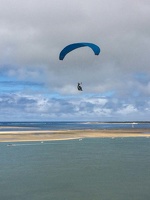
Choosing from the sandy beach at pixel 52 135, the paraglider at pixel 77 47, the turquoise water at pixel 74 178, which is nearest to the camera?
the turquoise water at pixel 74 178

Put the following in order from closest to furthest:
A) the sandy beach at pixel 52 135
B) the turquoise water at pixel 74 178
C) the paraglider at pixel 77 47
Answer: the turquoise water at pixel 74 178 < the paraglider at pixel 77 47 < the sandy beach at pixel 52 135

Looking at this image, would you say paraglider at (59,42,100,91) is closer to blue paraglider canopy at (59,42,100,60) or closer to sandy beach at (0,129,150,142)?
blue paraglider canopy at (59,42,100,60)

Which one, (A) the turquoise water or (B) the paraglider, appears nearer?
(A) the turquoise water

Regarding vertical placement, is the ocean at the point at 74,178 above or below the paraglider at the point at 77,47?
below

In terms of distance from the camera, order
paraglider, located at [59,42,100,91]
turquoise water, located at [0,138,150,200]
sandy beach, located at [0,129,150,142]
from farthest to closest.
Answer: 1. sandy beach, located at [0,129,150,142]
2. paraglider, located at [59,42,100,91]
3. turquoise water, located at [0,138,150,200]

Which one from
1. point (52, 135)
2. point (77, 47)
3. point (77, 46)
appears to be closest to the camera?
point (77, 46)

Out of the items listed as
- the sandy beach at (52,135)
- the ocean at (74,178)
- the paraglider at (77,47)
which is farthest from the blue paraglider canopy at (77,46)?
the sandy beach at (52,135)

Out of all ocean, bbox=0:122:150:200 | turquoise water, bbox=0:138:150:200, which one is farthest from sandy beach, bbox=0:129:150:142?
ocean, bbox=0:122:150:200

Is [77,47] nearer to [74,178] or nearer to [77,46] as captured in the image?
[77,46]

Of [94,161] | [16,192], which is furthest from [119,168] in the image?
[16,192]

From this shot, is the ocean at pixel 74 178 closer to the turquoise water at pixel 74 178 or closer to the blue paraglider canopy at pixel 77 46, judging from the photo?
the turquoise water at pixel 74 178

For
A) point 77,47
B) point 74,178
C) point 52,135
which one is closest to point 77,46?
point 77,47

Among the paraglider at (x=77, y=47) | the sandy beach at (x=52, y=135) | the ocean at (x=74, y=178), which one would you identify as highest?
the paraglider at (x=77, y=47)
